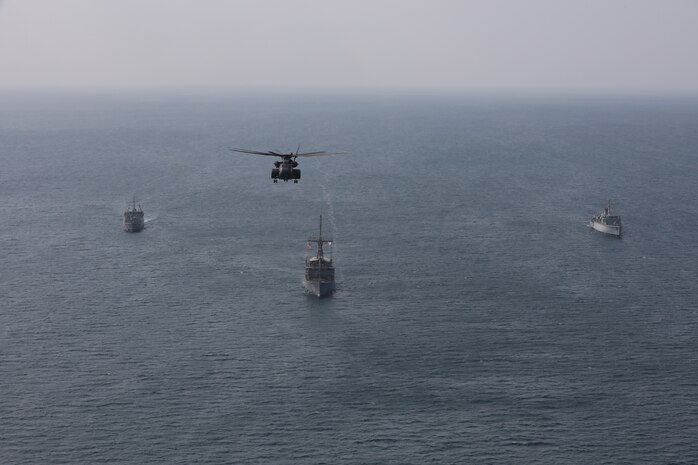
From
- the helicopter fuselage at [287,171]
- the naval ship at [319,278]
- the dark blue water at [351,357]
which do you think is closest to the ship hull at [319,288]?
the naval ship at [319,278]

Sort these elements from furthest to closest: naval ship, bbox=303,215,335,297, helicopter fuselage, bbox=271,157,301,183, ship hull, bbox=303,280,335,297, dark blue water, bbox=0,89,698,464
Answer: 1. naval ship, bbox=303,215,335,297
2. ship hull, bbox=303,280,335,297
3. dark blue water, bbox=0,89,698,464
4. helicopter fuselage, bbox=271,157,301,183

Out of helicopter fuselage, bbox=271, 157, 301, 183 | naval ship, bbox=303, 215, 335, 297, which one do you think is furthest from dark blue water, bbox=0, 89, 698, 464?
helicopter fuselage, bbox=271, 157, 301, 183

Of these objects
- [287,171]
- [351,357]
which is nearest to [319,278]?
[351,357]

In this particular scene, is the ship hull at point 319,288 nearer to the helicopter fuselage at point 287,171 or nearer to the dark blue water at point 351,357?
the dark blue water at point 351,357

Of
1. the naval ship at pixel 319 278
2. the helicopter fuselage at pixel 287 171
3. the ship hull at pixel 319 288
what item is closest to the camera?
the helicopter fuselage at pixel 287 171

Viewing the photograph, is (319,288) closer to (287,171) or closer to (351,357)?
(351,357)

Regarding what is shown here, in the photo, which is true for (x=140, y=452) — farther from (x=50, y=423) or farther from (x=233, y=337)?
(x=233, y=337)

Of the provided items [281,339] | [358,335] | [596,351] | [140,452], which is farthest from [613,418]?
[140,452]

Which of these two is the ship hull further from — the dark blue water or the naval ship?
the dark blue water

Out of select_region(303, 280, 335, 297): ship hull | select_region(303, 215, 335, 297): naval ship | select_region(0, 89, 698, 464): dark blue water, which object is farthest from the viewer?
select_region(303, 215, 335, 297): naval ship
